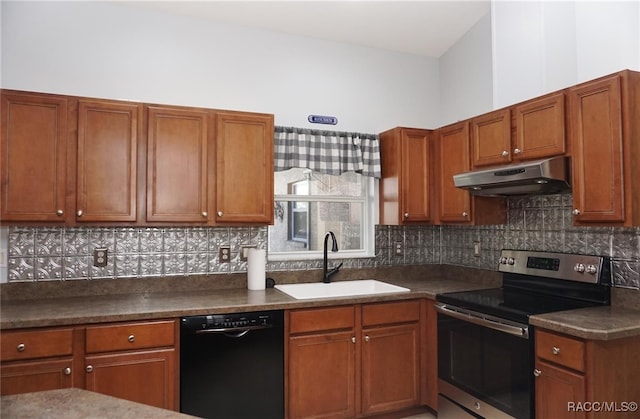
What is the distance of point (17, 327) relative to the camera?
6.73 ft

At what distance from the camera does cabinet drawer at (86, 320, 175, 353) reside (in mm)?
2172

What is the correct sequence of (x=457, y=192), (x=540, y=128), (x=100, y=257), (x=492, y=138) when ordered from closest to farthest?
(x=540, y=128), (x=100, y=257), (x=492, y=138), (x=457, y=192)

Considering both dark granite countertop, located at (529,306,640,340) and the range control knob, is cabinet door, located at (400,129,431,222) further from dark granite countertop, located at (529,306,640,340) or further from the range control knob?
dark granite countertop, located at (529,306,640,340)

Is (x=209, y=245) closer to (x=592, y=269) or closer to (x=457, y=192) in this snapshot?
(x=457, y=192)

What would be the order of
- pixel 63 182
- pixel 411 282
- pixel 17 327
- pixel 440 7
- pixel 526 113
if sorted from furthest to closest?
pixel 411 282
pixel 440 7
pixel 526 113
pixel 63 182
pixel 17 327

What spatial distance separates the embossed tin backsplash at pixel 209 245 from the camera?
2512mm

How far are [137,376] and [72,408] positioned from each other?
54.3 inches

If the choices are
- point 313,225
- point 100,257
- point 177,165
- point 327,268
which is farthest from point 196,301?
point 313,225

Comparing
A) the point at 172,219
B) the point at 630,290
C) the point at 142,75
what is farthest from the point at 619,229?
the point at 142,75

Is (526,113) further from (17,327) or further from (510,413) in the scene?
(17,327)

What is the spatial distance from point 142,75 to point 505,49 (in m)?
2.55

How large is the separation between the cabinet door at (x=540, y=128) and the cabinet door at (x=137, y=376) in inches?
95.5

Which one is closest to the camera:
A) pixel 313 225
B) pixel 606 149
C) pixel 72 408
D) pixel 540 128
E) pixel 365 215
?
pixel 72 408

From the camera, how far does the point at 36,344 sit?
6.84 feet
